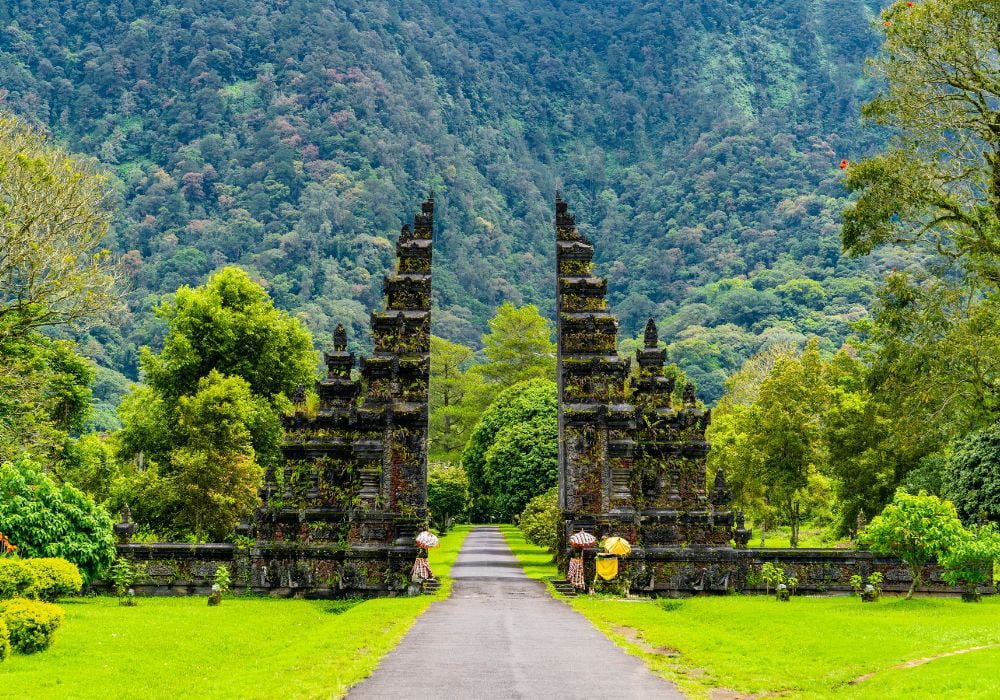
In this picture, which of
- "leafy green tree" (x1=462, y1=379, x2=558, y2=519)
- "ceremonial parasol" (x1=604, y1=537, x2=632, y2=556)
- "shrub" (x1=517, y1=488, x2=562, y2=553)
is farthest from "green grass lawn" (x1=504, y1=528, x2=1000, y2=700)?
"leafy green tree" (x1=462, y1=379, x2=558, y2=519)

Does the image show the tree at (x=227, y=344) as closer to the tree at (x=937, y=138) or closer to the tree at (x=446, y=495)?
the tree at (x=446, y=495)

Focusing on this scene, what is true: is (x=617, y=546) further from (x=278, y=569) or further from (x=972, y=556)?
(x=278, y=569)

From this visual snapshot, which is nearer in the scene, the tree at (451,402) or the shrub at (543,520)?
the shrub at (543,520)

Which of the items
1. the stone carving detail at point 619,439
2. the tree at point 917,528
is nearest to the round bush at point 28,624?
the stone carving detail at point 619,439

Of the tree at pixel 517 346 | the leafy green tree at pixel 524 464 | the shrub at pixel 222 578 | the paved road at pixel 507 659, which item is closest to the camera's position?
the paved road at pixel 507 659

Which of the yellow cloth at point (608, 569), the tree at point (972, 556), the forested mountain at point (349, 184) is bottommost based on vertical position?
the yellow cloth at point (608, 569)

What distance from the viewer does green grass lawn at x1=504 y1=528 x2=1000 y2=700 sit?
15516 mm

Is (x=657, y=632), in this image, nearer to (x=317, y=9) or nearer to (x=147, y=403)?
(x=147, y=403)

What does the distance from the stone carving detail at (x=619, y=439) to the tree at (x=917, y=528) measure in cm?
568

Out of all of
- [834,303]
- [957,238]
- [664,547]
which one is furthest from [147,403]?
[834,303]

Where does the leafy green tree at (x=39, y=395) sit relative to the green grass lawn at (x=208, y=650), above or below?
above

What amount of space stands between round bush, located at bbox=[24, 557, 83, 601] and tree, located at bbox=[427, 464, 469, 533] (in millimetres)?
45964

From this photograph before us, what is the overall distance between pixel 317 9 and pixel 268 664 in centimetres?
19509

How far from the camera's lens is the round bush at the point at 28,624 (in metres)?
18.3
